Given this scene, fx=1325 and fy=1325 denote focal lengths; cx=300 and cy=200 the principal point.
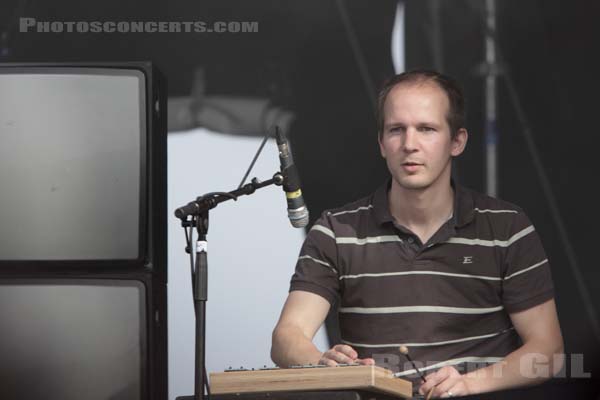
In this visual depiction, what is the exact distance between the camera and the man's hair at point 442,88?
3496 mm

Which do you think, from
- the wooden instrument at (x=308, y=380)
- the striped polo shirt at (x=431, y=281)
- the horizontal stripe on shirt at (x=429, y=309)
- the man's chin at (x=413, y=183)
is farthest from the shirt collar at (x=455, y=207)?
the wooden instrument at (x=308, y=380)

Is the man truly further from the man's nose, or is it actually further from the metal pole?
the metal pole

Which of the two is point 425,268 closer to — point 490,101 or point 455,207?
point 455,207

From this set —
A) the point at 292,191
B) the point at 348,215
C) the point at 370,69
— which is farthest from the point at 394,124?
the point at 370,69

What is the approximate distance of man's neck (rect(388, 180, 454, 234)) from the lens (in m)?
3.45

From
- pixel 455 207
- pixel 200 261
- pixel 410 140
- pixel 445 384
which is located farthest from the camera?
pixel 455 207

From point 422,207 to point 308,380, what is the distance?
97 cm

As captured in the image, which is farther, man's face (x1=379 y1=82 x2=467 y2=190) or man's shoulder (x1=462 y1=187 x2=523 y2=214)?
man's shoulder (x1=462 y1=187 x2=523 y2=214)

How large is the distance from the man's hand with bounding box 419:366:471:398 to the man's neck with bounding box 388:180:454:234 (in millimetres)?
600

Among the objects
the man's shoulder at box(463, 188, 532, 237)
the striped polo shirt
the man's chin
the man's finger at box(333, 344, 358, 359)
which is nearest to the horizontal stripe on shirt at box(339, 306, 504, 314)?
the striped polo shirt

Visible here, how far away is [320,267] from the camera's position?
3.44 meters

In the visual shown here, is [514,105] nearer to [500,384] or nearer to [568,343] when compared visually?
[568,343]

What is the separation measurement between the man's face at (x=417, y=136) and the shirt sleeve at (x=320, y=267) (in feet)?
0.78

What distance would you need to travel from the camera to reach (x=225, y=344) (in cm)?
400
